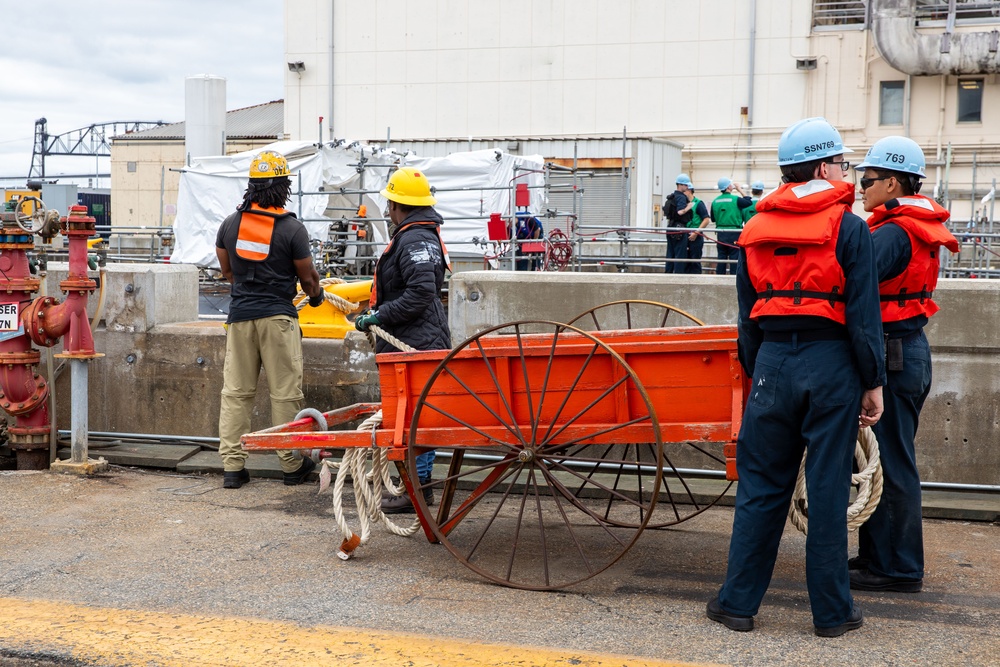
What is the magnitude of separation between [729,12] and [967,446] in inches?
949

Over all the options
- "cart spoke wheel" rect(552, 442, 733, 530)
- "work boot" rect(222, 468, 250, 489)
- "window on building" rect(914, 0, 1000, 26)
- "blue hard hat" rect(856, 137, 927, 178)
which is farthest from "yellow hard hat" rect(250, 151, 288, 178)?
"window on building" rect(914, 0, 1000, 26)

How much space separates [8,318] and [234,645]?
13.3ft

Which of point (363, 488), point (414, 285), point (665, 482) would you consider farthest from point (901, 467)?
point (414, 285)

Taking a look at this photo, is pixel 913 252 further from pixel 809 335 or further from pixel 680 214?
pixel 680 214

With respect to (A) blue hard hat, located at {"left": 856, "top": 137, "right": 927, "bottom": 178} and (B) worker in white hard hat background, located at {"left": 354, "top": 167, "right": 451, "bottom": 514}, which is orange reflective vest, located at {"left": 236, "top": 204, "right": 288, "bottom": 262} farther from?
(A) blue hard hat, located at {"left": 856, "top": 137, "right": 927, "bottom": 178}

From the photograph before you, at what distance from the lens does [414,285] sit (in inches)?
234

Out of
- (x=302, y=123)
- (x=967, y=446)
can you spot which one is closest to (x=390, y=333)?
(x=967, y=446)

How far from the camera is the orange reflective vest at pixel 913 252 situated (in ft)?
15.3

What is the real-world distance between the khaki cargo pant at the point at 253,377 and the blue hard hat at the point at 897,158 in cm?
373

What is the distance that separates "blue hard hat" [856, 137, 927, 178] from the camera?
479 cm

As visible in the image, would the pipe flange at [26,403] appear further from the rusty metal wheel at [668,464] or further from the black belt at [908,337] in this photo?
the black belt at [908,337]

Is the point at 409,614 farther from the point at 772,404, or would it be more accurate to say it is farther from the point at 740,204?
the point at 740,204

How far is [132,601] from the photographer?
454cm

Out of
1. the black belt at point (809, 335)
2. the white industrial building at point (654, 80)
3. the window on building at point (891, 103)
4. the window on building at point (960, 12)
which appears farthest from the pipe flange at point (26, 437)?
the window on building at point (891, 103)
